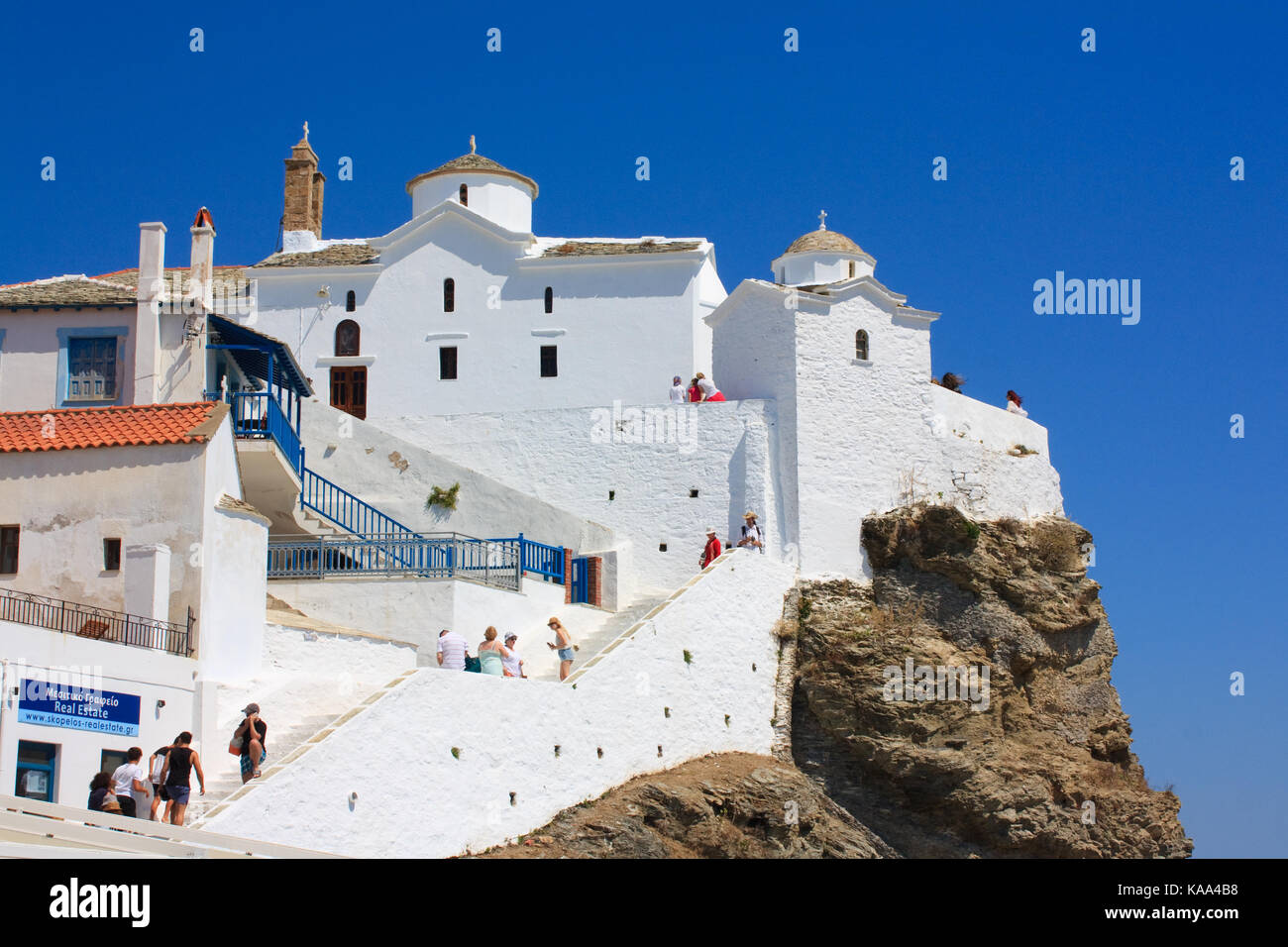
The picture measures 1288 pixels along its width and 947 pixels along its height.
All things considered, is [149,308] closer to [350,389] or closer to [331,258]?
[350,389]

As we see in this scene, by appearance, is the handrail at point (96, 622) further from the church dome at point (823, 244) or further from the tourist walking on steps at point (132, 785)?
the church dome at point (823, 244)

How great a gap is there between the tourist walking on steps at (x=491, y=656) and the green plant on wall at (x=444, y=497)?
8137 mm

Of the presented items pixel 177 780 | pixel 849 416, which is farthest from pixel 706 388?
pixel 177 780

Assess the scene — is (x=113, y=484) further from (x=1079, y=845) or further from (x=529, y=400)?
(x=1079, y=845)

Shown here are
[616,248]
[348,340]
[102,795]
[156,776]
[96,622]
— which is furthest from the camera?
[348,340]

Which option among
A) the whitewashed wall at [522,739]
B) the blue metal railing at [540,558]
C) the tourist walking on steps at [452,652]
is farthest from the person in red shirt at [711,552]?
the tourist walking on steps at [452,652]

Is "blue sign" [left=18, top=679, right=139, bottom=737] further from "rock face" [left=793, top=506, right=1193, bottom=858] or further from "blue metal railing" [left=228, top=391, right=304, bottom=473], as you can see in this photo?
"rock face" [left=793, top=506, right=1193, bottom=858]

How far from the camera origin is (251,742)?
1934 cm

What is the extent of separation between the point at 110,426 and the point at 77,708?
549 cm

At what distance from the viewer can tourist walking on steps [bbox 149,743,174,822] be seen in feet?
58.5

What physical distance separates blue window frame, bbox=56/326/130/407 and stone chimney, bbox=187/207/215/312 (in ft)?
4.96

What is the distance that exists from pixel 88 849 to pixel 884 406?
76.3ft

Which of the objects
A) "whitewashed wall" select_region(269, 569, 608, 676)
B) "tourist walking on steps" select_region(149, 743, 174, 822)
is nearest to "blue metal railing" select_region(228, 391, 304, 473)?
"whitewashed wall" select_region(269, 569, 608, 676)
